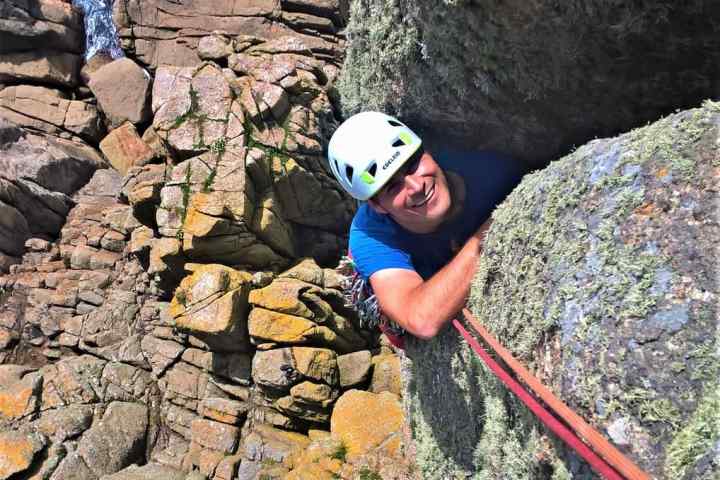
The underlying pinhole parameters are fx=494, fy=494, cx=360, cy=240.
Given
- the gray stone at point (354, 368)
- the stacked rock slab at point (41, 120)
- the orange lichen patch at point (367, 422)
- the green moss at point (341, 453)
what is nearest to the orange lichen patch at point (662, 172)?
the orange lichen patch at point (367, 422)

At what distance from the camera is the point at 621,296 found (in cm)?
207

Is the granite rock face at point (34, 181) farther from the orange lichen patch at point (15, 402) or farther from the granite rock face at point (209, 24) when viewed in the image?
the orange lichen patch at point (15, 402)

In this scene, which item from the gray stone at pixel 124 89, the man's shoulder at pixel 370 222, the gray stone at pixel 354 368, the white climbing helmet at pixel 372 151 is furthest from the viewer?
the gray stone at pixel 124 89

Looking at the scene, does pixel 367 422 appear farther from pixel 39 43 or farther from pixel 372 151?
pixel 39 43

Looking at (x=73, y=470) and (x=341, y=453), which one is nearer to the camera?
(x=341, y=453)

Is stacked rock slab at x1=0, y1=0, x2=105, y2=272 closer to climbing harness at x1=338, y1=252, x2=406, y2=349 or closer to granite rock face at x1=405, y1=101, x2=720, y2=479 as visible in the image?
climbing harness at x1=338, y1=252, x2=406, y2=349

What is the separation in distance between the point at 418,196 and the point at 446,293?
117cm

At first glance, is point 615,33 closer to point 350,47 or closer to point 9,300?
point 350,47

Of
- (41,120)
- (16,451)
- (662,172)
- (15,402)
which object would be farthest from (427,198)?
(41,120)

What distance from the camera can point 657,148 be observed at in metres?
2.23

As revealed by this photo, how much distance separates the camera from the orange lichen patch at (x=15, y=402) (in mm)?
14406

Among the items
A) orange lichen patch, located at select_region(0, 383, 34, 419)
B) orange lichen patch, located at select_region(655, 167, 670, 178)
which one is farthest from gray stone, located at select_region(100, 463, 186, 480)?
orange lichen patch, located at select_region(655, 167, 670, 178)

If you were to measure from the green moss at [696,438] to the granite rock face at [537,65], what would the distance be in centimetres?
234

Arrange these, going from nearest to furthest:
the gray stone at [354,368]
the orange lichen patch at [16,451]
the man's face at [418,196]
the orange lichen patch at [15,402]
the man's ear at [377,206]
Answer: the man's face at [418,196], the man's ear at [377,206], the orange lichen patch at [16,451], the orange lichen patch at [15,402], the gray stone at [354,368]
